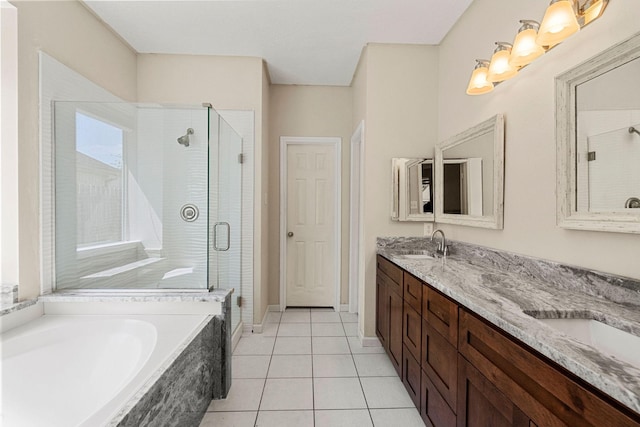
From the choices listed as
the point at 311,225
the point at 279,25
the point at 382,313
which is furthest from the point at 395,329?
the point at 279,25

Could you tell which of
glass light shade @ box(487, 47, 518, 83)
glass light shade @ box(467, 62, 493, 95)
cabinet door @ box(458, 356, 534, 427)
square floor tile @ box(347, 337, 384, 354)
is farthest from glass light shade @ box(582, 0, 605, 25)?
square floor tile @ box(347, 337, 384, 354)

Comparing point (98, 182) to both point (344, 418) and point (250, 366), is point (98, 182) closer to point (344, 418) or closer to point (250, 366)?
point (250, 366)

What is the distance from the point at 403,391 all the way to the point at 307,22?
2810 millimetres

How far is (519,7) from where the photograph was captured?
1.54 metres

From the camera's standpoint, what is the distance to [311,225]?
3.38 metres

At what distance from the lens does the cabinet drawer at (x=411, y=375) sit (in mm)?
1581

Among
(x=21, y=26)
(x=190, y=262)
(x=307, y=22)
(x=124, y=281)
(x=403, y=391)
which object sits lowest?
(x=403, y=391)

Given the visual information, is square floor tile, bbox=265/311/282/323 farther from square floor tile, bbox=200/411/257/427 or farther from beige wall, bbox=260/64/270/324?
square floor tile, bbox=200/411/257/427

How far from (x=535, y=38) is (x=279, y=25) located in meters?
1.75

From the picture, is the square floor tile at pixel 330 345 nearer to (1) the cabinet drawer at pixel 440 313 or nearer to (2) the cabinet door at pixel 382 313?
(2) the cabinet door at pixel 382 313

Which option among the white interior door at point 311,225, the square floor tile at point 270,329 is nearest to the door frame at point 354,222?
the white interior door at point 311,225

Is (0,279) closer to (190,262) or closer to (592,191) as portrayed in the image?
(190,262)

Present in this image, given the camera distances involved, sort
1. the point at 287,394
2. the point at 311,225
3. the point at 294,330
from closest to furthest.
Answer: the point at 287,394
the point at 294,330
the point at 311,225

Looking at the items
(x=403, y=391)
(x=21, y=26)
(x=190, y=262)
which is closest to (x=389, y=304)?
(x=403, y=391)
